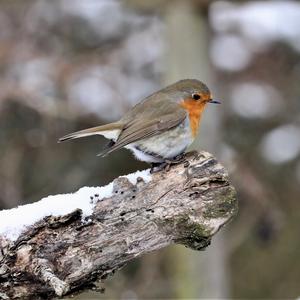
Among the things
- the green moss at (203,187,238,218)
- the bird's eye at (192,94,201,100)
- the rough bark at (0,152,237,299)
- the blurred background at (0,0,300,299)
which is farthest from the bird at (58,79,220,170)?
the blurred background at (0,0,300,299)

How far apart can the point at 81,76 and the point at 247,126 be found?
1.94 m

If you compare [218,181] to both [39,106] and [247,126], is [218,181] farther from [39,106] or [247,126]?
[247,126]

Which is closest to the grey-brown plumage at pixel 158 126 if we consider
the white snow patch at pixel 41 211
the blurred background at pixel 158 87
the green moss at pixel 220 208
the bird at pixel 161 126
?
the bird at pixel 161 126

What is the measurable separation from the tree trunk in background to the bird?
2.68 metres

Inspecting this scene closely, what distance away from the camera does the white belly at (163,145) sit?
3.67 metres

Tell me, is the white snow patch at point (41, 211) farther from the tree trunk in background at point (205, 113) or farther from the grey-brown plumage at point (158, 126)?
the tree trunk in background at point (205, 113)

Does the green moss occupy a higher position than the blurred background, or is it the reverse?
the green moss

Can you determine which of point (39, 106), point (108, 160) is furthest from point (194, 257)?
point (39, 106)

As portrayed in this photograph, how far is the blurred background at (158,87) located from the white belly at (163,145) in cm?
262

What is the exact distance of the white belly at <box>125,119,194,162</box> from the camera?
367cm

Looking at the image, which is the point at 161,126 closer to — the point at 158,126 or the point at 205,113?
the point at 158,126

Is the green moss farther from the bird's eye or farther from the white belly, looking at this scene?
the bird's eye

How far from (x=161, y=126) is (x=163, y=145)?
0.12m

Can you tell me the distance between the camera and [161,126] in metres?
3.76
